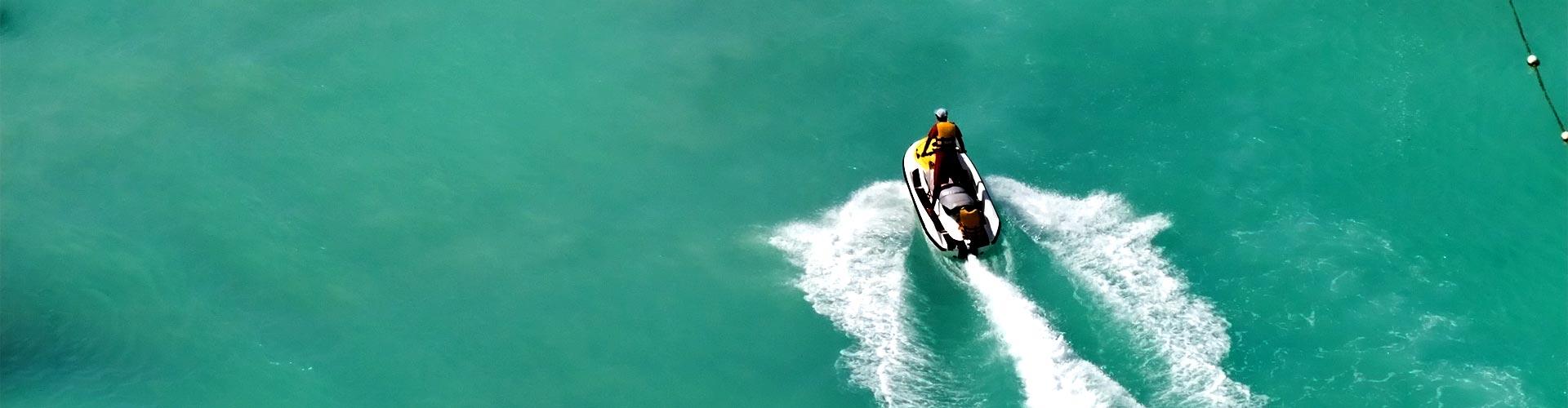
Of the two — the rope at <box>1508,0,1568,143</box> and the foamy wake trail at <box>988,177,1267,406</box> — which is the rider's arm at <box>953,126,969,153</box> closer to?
the foamy wake trail at <box>988,177,1267,406</box>

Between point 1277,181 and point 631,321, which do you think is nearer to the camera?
point 631,321

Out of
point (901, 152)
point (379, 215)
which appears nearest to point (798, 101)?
point (901, 152)

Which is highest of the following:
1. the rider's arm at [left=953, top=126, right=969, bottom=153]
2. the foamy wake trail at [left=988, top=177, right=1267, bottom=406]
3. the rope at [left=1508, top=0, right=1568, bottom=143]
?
the rope at [left=1508, top=0, right=1568, bottom=143]

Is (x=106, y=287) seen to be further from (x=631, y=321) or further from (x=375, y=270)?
(x=631, y=321)

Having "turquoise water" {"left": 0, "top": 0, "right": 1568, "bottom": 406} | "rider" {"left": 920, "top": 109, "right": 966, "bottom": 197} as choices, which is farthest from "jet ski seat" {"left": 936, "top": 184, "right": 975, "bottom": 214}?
"turquoise water" {"left": 0, "top": 0, "right": 1568, "bottom": 406}

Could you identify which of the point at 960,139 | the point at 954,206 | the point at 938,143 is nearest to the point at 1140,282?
the point at 954,206

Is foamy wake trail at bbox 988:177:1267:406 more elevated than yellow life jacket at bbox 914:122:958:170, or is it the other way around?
yellow life jacket at bbox 914:122:958:170

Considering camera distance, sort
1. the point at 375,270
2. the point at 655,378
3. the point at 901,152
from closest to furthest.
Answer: the point at 655,378, the point at 375,270, the point at 901,152
